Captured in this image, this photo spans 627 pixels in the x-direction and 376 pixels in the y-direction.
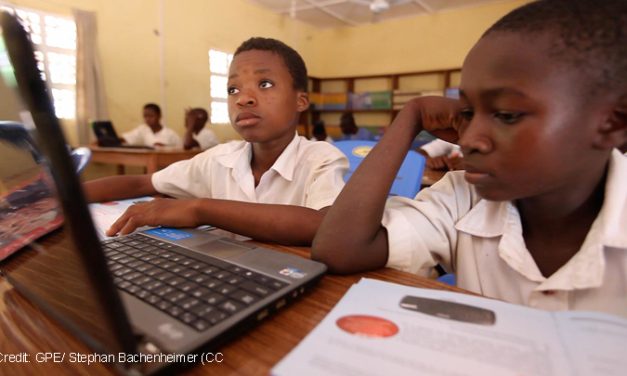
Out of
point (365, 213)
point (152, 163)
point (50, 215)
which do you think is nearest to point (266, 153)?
point (365, 213)

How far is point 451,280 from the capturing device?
2.88 ft

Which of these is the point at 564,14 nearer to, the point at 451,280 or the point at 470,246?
the point at 470,246

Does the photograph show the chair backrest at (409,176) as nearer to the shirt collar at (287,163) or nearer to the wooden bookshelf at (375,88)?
the shirt collar at (287,163)

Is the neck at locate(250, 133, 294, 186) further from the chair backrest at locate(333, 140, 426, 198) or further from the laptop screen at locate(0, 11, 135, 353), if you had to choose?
the laptop screen at locate(0, 11, 135, 353)

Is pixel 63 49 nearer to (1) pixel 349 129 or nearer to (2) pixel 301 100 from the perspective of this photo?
(1) pixel 349 129

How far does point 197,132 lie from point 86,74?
50.8 inches

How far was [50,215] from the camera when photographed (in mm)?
309

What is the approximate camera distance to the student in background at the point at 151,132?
13.5ft

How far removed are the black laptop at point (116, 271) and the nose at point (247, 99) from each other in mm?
498

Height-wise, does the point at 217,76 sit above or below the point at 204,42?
below

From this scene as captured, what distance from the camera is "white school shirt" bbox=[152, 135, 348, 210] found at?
913mm

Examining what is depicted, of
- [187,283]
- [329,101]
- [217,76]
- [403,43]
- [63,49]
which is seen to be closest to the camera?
[187,283]

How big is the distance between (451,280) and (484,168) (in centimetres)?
49

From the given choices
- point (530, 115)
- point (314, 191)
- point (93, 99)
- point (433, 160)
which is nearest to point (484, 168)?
point (530, 115)
